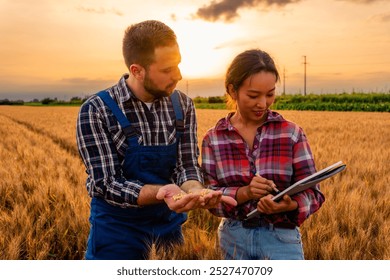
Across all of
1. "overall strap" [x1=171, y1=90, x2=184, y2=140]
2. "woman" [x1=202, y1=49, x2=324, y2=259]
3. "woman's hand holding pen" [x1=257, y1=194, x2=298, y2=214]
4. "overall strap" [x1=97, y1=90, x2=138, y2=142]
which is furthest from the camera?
"overall strap" [x1=171, y1=90, x2=184, y2=140]

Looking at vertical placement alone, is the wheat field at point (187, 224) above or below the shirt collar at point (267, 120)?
below

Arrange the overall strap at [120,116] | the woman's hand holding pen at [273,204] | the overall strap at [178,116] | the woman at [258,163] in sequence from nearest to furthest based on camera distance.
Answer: the woman's hand holding pen at [273,204] → the woman at [258,163] → the overall strap at [120,116] → the overall strap at [178,116]

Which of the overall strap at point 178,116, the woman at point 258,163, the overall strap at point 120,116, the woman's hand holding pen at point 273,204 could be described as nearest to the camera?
the woman's hand holding pen at point 273,204

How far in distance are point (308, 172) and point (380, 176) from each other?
8.53 feet

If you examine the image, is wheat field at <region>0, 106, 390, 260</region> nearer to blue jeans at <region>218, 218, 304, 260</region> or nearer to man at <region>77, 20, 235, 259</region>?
blue jeans at <region>218, 218, 304, 260</region>

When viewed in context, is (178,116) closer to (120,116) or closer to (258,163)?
(120,116)

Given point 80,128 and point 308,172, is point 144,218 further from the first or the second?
point 308,172

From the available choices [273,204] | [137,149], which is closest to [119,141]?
[137,149]

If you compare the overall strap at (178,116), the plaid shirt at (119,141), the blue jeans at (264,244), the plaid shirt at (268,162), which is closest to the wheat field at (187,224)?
the blue jeans at (264,244)

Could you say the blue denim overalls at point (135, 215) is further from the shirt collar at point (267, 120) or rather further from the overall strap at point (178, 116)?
the shirt collar at point (267, 120)

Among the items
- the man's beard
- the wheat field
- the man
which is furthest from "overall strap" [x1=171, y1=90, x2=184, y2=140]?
the wheat field

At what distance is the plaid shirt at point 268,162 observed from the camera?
7.58 ft

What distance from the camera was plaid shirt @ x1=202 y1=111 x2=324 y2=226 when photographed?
231 centimetres

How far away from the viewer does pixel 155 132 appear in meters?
2.54
